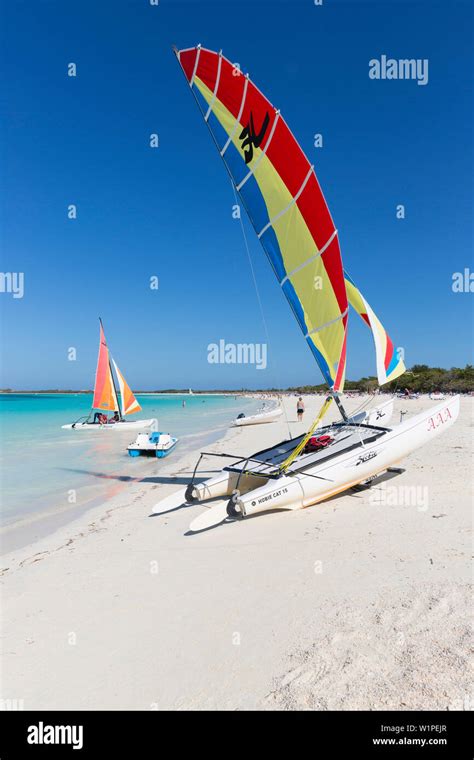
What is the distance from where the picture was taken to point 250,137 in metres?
7.31

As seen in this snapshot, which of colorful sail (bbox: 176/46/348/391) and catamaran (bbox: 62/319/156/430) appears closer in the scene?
colorful sail (bbox: 176/46/348/391)

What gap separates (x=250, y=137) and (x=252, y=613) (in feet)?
25.4

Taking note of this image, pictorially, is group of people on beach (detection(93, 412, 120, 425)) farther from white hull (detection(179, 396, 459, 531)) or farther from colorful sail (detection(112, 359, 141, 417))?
white hull (detection(179, 396, 459, 531))

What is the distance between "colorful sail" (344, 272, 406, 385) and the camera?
9.34 m

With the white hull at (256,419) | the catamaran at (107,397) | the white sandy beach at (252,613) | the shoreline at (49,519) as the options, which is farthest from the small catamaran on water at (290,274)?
the white hull at (256,419)

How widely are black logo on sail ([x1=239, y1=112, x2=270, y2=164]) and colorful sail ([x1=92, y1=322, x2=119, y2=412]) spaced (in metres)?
18.5

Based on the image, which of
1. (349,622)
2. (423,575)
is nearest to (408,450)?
(423,575)

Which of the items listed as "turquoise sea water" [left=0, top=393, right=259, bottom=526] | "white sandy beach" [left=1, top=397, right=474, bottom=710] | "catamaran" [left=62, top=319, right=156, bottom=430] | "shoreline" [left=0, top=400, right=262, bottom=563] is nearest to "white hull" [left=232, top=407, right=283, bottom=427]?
"catamaran" [left=62, top=319, right=156, bottom=430]

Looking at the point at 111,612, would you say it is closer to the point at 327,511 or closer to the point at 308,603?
the point at 308,603

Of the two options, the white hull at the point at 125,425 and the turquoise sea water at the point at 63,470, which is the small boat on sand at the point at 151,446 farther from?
the white hull at the point at 125,425

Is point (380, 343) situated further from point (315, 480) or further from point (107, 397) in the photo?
point (107, 397)

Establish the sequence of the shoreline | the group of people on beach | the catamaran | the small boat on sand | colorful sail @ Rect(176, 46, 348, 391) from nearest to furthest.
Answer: the shoreline → colorful sail @ Rect(176, 46, 348, 391) → the small boat on sand → the catamaran → the group of people on beach

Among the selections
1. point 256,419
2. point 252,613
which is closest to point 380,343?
point 252,613

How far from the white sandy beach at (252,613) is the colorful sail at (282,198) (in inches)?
144
